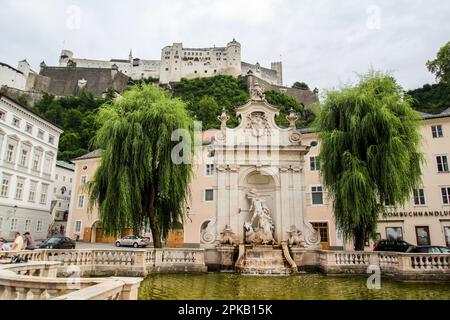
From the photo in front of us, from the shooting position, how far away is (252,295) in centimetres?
878

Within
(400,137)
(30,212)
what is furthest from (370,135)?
(30,212)

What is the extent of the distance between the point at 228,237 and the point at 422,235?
19637mm

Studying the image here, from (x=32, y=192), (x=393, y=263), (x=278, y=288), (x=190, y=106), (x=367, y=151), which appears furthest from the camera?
(x=190, y=106)

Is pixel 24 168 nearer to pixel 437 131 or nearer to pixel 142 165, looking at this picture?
pixel 142 165

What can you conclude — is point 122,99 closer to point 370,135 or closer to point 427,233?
point 370,135

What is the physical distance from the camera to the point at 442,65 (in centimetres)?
4228

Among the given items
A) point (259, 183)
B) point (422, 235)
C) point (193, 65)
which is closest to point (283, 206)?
point (259, 183)

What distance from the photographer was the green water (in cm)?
866

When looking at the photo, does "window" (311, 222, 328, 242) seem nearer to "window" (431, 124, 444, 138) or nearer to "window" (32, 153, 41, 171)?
"window" (431, 124, 444, 138)

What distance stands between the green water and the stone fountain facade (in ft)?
10.8

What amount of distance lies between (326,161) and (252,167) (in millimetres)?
3785

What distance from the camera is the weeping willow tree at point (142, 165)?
13883 millimetres

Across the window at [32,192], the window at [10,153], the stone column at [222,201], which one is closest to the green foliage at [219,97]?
the window at [32,192]

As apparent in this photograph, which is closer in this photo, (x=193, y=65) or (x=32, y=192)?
(x=32, y=192)
